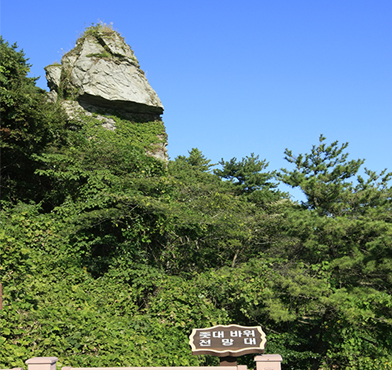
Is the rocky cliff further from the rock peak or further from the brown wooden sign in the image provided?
the brown wooden sign

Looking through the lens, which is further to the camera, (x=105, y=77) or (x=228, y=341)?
(x=105, y=77)

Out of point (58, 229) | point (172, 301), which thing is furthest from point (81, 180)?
point (172, 301)

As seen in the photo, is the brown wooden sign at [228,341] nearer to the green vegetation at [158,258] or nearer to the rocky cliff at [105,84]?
the green vegetation at [158,258]

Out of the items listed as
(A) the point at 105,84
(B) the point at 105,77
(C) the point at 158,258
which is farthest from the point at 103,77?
(C) the point at 158,258

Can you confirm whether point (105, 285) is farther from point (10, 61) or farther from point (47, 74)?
point (47, 74)

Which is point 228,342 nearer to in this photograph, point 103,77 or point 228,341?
point 228,341

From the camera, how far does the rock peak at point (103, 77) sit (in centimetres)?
1596

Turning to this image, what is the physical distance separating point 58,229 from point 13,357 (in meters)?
5.03

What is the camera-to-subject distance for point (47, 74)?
1734 centimetres

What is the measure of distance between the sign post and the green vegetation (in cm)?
185

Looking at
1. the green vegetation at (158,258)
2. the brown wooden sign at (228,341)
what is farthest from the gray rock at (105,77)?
the brown wooden sign at (228,341)

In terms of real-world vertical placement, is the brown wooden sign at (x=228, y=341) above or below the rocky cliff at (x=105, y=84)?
below

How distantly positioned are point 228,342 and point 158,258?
19.7 ft

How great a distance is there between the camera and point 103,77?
16297mm
